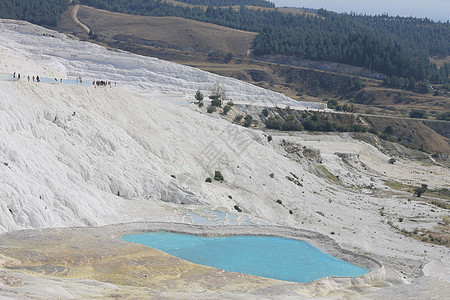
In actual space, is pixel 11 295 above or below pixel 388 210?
above

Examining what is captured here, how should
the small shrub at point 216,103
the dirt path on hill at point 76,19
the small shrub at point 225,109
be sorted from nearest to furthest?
the small shrub at point 216,103 → the small shrub at point 225,109 → the dirt path on hill at point 76,19

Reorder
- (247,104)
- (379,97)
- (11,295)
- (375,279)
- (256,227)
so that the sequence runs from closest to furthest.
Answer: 1. (11,295)
2. (375,279)
3. (256,227)
4. (247,104)
5. (379,97)

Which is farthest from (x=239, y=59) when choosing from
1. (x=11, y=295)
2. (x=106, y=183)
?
(x=11, y=295)

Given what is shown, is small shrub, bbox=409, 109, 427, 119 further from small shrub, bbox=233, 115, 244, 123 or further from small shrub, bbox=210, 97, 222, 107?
small shrub, bbox=210, 97, 222, 107

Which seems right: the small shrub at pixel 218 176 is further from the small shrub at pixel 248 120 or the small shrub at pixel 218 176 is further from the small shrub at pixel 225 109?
the small shrub at pixel 248 120

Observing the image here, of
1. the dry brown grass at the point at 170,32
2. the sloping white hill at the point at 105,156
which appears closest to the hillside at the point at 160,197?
the sloping white hill at the point at 105,156

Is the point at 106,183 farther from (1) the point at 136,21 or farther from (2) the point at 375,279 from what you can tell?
(1) the point at 136,21
